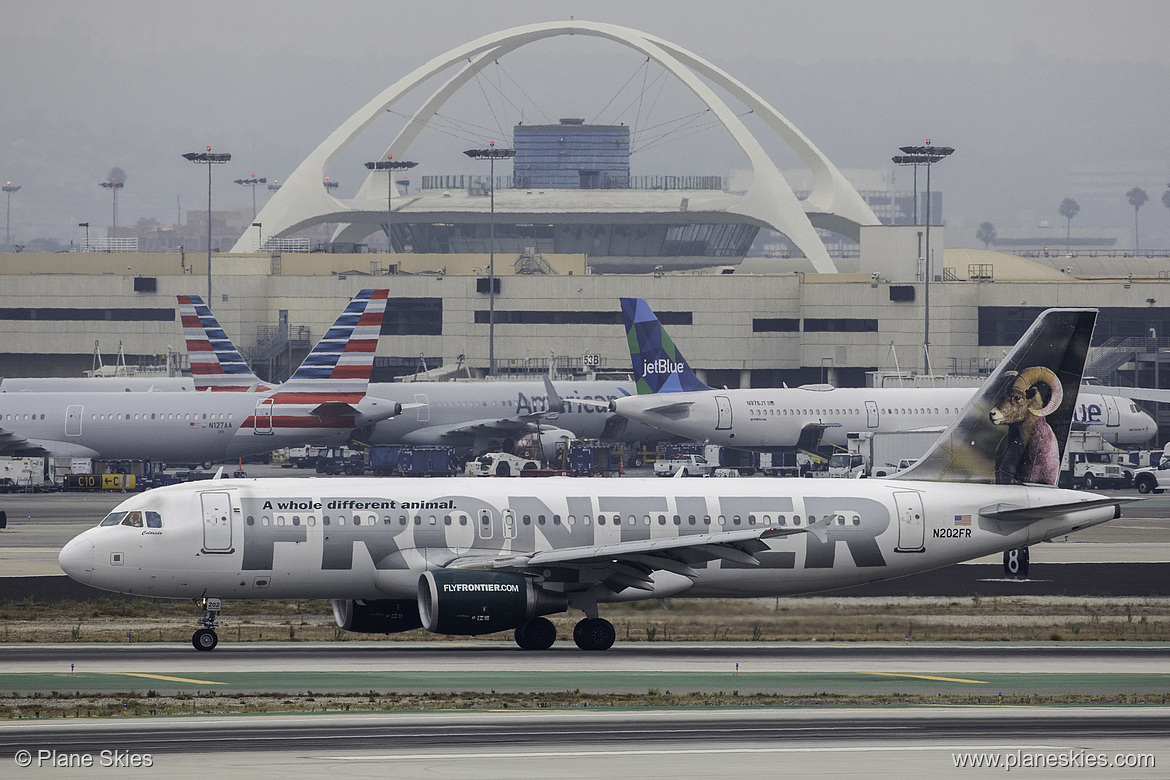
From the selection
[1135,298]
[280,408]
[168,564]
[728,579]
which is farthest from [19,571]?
[1135,298]

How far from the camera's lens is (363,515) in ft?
118

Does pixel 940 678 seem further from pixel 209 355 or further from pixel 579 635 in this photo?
pixel 209 355

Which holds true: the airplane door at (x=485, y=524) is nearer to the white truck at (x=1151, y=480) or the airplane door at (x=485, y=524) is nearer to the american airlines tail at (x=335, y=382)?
the american airlines tail at (x=335, y=382)

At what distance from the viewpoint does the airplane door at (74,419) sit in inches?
3556

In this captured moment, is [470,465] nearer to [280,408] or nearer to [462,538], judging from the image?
[280,408]

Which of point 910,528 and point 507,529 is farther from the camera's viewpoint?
point 910,528

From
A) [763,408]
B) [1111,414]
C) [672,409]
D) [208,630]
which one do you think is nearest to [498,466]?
[672,409]

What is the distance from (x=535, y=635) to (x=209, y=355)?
67.3 meters

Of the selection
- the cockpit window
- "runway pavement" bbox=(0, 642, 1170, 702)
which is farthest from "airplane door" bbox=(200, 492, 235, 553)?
"runway pavement" bbox=(0, 642, 1170, 702)

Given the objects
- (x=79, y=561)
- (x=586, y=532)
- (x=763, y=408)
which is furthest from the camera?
(x=763, y=408)

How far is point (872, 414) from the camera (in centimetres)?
9462

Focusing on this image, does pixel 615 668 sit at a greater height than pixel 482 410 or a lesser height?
lesser

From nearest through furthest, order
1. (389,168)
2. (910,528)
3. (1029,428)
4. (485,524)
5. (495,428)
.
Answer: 1. (485,524)
2. (910,528)
3. (1029,428)
4. (495,428)
5. (389,168)

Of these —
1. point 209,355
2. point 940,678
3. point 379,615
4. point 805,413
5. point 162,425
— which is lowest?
point 940,678
